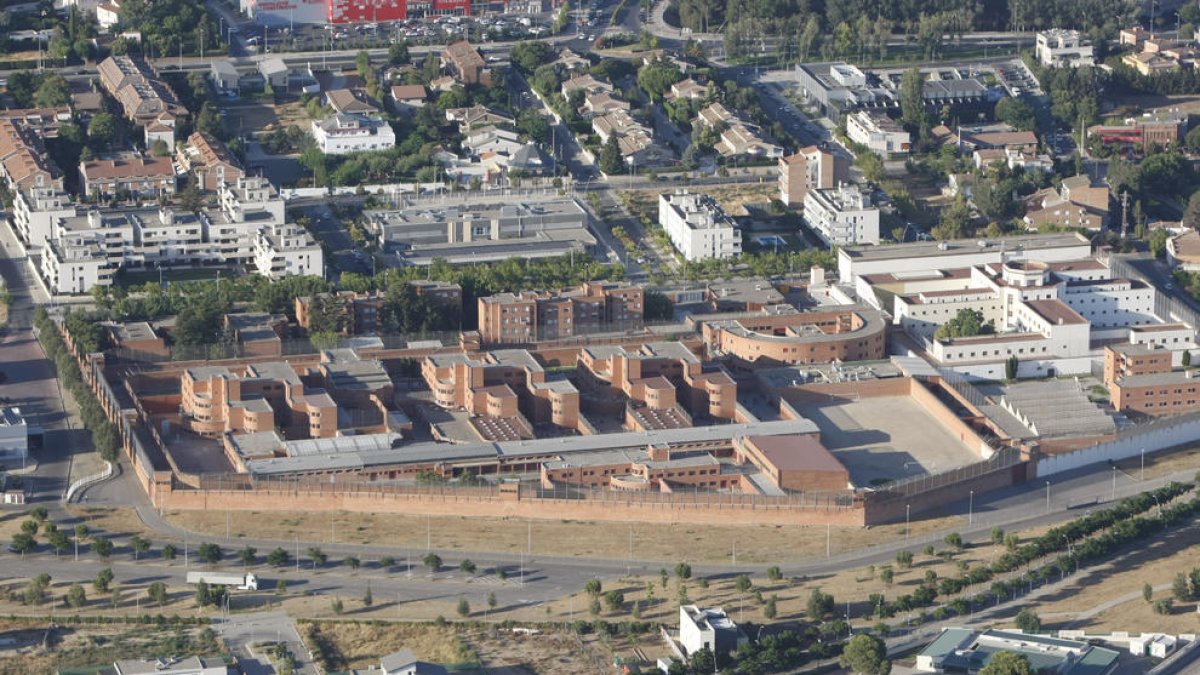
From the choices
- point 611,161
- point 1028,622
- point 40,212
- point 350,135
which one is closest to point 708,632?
point 1028,622

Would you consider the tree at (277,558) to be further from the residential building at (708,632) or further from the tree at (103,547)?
the residential building at (708,632)

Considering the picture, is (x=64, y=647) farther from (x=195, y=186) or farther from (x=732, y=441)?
(x=195, y=186)

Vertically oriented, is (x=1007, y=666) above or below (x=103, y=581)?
below

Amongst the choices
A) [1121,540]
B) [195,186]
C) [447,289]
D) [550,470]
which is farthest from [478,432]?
[195,186]

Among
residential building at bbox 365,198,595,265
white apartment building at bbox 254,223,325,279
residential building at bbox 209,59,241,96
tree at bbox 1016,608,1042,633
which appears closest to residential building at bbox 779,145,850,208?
residential building at bbox 365,198,595,265

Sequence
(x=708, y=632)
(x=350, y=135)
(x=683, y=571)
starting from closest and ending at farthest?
(x=708, y=632) < (x=683, y=571) < (x=350, y=135)

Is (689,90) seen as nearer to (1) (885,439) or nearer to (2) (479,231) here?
(2) (479,231)

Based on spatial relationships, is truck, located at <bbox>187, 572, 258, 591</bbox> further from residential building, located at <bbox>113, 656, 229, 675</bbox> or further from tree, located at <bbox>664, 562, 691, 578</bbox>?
tree, located at <bbox>664, 562, 691, 578</bbox>
